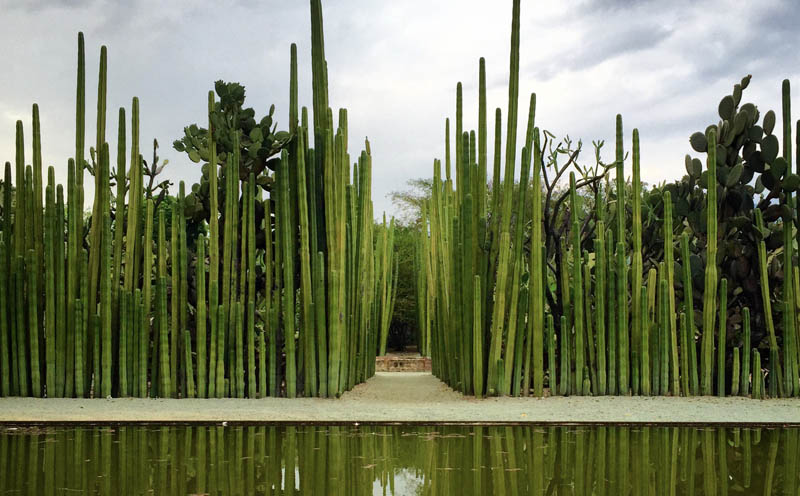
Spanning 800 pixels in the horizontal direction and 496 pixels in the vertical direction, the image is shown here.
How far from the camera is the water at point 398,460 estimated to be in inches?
130

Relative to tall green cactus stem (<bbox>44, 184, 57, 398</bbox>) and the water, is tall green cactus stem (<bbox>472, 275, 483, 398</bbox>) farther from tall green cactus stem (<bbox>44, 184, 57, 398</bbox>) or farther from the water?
tall green cactus stem (<bbox>44, 184, 57, 398</bbox>)

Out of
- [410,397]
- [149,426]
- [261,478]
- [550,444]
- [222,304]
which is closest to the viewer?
[261,478]

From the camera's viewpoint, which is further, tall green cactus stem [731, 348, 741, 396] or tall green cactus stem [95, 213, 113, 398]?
tall green cactus stem [731, 348, 741, 396]

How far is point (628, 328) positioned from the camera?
22.6 feet

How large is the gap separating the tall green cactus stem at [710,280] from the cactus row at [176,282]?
302 centimetres

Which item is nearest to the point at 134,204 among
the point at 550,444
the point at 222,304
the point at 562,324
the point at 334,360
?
the point at 222,304

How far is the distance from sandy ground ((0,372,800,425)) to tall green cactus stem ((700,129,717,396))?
29 centimetres

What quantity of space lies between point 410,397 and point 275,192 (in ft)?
7.01

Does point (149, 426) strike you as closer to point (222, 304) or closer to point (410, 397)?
point (222, 304)

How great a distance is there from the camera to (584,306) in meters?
6.87

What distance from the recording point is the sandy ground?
18.0 ft

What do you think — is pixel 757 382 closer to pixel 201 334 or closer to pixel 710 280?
pixel 710 280

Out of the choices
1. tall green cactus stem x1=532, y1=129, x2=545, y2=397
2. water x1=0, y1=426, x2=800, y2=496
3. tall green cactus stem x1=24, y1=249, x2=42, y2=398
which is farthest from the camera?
tall green cactus stem x1=24, y1=249, x2=42, y2=398

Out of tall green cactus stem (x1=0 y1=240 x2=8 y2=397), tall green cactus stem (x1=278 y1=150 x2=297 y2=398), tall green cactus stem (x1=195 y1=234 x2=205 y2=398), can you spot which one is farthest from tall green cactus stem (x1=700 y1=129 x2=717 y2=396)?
tall green cactus stem (x1=0 y1=240 x2=8 y2=397)
